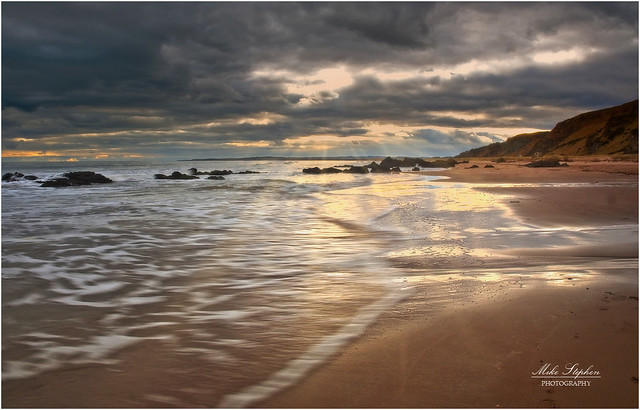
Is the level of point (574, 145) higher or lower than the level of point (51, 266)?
higher

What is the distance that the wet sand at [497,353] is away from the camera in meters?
2.81

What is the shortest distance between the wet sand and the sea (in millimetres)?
316

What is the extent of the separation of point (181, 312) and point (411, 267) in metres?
3.47

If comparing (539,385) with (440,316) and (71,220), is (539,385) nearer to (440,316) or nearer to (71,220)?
(440,316)

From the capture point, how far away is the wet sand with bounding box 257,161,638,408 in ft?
9.21

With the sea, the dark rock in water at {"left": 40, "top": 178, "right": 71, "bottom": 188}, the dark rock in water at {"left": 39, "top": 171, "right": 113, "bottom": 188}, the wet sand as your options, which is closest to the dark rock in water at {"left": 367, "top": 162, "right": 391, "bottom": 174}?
the dark rock in water at {"left": 39, "top": 171, "right": 113, "bottom": 188}

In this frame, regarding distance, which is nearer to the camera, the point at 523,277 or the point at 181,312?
the point at 181,312

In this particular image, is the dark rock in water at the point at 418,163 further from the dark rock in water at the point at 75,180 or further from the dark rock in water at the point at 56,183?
the dark rock in water at the point at 56,183

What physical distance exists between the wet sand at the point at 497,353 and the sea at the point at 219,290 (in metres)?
0.32

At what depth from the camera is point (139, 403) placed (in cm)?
291

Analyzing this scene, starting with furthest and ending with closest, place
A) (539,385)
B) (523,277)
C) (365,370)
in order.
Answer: (523,277), (365,370), (539,385)

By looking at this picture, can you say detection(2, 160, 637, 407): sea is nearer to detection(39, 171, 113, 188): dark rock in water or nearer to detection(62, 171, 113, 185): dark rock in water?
detection(39, 171, 113, 188): dark rock in water

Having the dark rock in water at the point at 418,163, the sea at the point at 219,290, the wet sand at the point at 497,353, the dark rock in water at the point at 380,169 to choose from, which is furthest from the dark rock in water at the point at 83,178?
the dark rock in water at the point at 418,163

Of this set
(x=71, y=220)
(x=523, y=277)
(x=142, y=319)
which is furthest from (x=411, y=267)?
(x=71, y=220)
